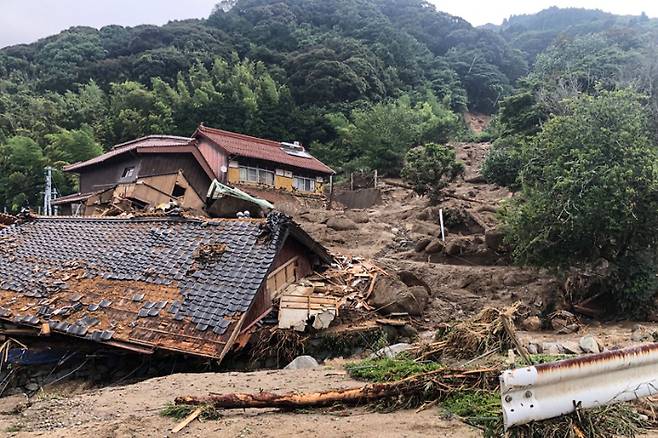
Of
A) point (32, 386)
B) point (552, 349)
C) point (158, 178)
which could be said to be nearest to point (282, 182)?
point (158, 178)

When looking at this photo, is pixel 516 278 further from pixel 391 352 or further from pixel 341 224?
pixel 341 224

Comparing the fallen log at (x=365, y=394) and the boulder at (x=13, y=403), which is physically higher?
the fallen log at (x=365, y=394)

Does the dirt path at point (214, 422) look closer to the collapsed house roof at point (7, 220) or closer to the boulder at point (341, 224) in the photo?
the collapsed house roof at point (7, 220)

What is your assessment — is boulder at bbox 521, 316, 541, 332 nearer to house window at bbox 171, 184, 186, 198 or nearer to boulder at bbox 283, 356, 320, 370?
boulder at bbox 283, 356, 320, 370

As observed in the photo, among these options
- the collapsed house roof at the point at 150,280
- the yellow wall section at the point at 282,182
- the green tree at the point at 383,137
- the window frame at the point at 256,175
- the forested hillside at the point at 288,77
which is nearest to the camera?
the collapsed house roof at the point at 150,280

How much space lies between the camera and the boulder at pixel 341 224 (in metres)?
18.9

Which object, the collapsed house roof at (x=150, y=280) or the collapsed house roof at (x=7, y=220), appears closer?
the collapsed house roof at (x=150, y=280)

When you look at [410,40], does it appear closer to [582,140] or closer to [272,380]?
[582,140]

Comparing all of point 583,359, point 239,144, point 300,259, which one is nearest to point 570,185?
point 300,259

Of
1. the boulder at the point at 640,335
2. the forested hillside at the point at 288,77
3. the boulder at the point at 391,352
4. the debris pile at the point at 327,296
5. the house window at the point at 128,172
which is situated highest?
the forested hillside at the point at 288,77

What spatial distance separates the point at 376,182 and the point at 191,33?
3945cm

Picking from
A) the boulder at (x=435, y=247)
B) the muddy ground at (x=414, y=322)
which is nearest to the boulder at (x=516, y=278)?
the muddy ground at (x=414, y=322)

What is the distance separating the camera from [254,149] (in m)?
25.0

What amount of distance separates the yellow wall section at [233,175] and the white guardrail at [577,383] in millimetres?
22033
